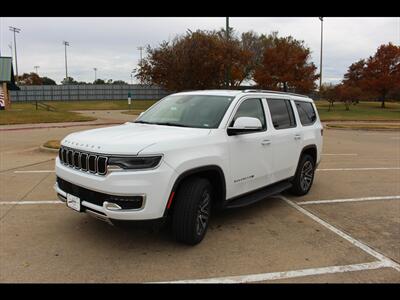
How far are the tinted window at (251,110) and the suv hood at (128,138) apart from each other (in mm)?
731

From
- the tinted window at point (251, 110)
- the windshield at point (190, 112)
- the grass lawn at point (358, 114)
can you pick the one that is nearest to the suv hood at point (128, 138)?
the windshield at point (190, 112)

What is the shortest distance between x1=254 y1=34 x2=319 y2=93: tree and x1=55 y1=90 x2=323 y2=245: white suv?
111 ft

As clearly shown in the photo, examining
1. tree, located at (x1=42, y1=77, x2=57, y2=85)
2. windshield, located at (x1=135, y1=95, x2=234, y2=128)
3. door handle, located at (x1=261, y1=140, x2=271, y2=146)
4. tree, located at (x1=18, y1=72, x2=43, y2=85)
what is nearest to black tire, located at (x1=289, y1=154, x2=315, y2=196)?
door handle, located at (x1=261, y1=140, x2=271, y2=146)

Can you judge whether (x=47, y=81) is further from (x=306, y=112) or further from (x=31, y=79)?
(x=306, y=112)

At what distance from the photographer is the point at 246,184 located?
5141 millimetres

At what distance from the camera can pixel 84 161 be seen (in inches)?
163

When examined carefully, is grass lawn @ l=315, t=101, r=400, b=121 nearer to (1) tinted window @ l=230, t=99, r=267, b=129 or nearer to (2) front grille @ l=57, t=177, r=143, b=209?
(1) tinted window @ l=230, t=99, r=267, b=129

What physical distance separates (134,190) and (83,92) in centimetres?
6270

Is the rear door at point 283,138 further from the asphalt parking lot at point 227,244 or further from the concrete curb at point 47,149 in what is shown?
the concrete curb at point 47,149

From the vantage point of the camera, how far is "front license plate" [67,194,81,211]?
4231mm

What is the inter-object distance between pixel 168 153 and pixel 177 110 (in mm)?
1566

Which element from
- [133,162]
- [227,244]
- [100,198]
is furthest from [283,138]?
[100,198]

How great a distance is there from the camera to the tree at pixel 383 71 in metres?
53.6
